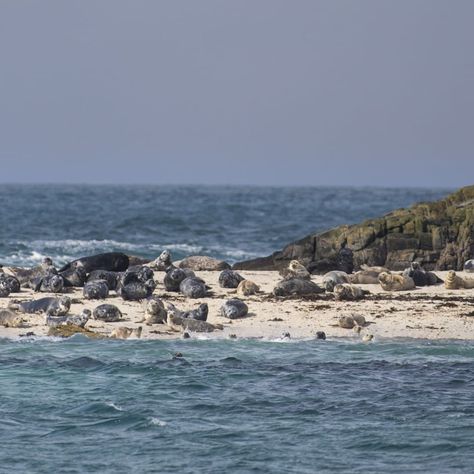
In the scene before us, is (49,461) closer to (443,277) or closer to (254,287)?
(254,287)

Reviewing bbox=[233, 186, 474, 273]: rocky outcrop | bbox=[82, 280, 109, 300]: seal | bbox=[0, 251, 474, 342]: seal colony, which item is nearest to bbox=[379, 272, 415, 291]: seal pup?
bbox=[0, 251, 474, 342]: seal colony

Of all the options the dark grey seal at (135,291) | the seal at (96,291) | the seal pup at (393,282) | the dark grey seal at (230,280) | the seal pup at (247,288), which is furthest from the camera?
the dark grey seal at (230,280)

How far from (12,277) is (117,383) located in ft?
25.0

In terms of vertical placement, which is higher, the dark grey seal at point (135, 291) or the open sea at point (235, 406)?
the dark grey seal at point (135, 291)

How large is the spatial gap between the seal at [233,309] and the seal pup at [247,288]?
2442 millimetres

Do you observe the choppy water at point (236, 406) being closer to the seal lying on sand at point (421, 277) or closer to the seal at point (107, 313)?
the seal at point (107, 313)

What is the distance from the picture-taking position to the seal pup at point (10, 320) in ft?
60.3

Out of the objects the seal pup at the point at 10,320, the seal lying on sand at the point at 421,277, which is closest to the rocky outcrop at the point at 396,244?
the seal lying on sand at the point at 421,277

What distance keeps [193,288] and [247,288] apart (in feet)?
3.56

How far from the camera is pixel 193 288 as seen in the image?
21578mm

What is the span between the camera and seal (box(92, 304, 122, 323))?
1886cm

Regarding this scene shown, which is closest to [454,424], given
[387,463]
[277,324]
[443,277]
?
[387,463]

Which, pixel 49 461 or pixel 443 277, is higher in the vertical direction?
pixel 443 277

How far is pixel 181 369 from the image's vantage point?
1564 centimetres
